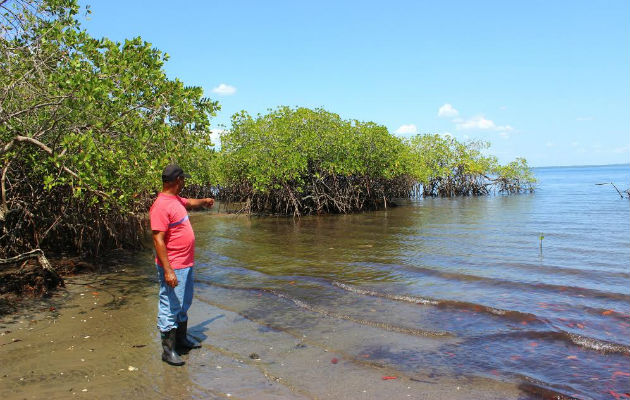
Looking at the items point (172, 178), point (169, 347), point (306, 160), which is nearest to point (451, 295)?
point (169, 347)

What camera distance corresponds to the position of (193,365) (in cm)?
417

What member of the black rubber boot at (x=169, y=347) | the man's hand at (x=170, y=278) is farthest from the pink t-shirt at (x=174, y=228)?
the black rubber boot at (x=169, y=347)

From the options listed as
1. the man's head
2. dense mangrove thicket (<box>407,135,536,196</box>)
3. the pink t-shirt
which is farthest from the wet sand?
dense mangrove thicket (<box>407,135,536,196</box>)

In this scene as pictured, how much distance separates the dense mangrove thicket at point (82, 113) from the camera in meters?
5.48

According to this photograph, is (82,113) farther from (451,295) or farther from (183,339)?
(451,295)

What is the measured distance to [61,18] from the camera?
6355 mm

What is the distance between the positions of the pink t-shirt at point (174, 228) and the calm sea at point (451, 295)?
183cm

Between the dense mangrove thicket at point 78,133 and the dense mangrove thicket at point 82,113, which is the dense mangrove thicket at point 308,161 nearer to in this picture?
the dense mangrove thicket at point 78,133

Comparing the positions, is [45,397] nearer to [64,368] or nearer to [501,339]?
[64,368]

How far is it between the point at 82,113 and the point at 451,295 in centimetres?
577

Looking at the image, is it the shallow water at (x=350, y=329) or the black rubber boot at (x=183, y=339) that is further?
the black rubber boot at (x=183, y=339)

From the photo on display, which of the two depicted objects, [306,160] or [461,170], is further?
[461,170]

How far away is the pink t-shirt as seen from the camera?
3986mm

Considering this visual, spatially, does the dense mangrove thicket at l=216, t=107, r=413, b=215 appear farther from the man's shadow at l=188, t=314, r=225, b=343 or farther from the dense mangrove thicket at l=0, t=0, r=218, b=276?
the man's shadow at l=188, t=314, r=225, b=343
